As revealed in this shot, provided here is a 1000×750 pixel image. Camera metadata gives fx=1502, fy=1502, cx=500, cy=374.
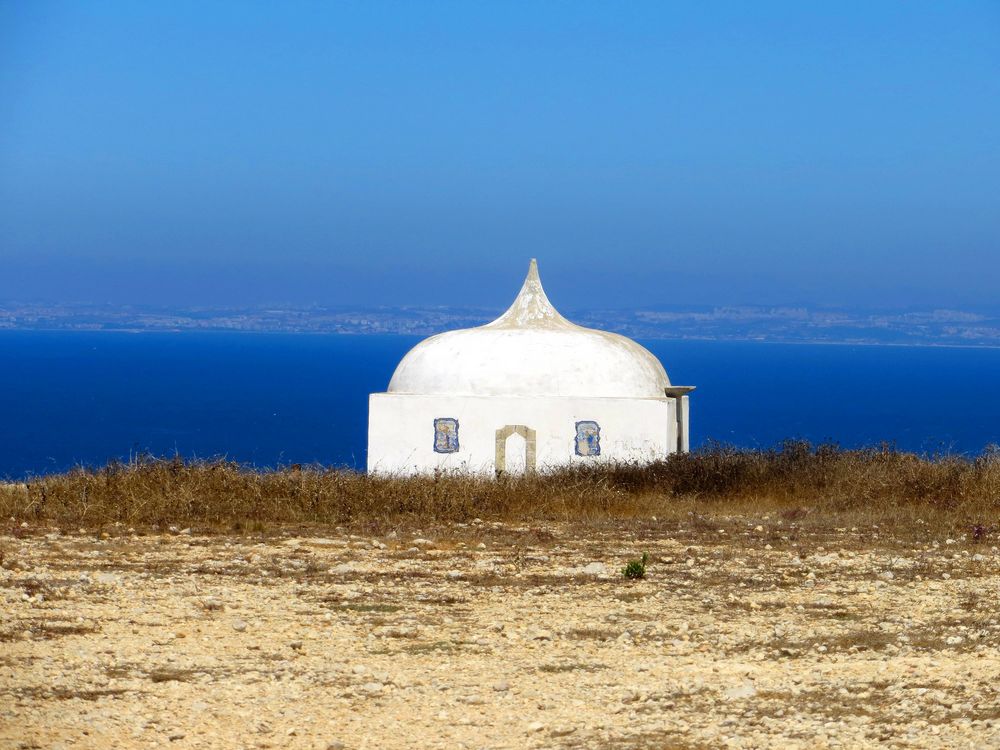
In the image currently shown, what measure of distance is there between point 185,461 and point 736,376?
511 ft

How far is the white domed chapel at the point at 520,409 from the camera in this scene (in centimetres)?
2086

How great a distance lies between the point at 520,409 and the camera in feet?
68.7

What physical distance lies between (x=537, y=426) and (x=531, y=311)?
2643 mm

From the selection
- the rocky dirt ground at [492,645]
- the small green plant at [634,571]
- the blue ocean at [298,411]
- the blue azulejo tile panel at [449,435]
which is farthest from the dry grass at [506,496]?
the blue ocean at [298,411]

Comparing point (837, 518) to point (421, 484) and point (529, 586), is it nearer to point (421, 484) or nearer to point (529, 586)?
point (421, 484)

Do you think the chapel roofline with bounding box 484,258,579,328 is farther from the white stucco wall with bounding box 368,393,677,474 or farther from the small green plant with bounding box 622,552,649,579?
the small green plant with bounding box 622,552,649,579

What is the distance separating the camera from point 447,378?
2145cm

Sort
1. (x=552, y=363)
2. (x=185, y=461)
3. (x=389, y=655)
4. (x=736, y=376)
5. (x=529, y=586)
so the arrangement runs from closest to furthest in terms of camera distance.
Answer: (x=389, y=655)
(x=529, y=586)
(x=185, y=461)
(x=552, y=363)
(x=736, y=376)

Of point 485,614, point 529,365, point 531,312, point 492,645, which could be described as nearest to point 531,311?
point 531,312

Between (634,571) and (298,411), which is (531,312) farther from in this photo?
(298,411)

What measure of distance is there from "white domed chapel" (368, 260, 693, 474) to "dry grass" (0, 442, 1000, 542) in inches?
102

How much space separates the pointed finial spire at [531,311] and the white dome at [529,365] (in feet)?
0.38

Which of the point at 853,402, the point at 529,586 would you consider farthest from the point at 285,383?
the point at 529,586

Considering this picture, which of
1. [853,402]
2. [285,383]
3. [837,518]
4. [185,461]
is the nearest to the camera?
[837,518]
